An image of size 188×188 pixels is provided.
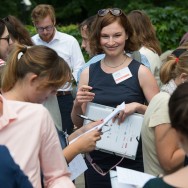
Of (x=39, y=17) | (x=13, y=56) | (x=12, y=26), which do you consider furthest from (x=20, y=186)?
(x=39, y=17)

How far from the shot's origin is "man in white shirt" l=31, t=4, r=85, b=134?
630cm

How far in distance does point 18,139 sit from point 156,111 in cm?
85

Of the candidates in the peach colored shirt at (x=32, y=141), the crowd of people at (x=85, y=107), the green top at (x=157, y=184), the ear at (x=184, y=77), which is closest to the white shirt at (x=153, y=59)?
the crowd of people at (x=85, y=107)

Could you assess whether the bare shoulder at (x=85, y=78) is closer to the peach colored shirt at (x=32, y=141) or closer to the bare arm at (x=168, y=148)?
the bare arm at (x=168, y=148)

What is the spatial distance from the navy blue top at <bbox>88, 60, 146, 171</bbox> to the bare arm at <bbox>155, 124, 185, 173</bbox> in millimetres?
801

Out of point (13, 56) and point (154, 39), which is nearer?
point (13, 56)

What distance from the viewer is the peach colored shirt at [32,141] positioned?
2.37m

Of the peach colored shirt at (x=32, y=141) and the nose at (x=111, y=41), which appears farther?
the nose at (x=111, y=41)

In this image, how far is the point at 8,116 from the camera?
2367mm

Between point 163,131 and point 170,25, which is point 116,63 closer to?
point 163,131

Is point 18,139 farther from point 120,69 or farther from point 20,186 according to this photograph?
point 120,69

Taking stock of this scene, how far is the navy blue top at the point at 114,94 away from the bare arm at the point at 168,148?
0.80 meters

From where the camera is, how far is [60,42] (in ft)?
22.1

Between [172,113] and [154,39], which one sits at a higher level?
[172,113]
